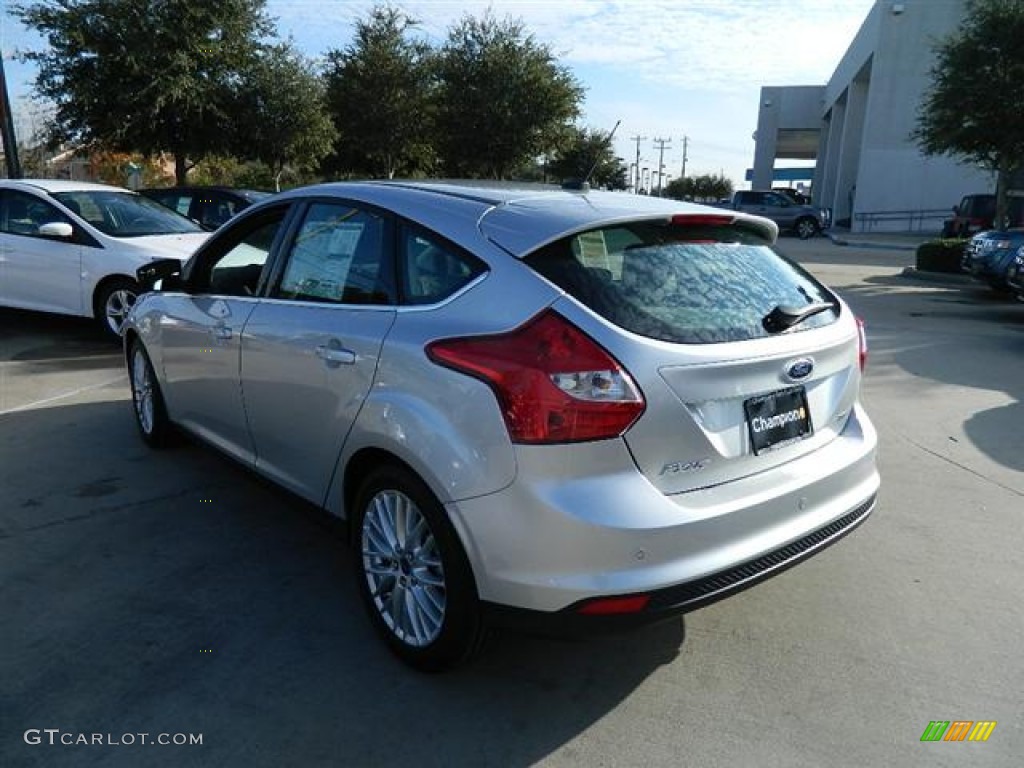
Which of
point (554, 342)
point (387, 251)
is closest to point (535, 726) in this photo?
point (554, 342)

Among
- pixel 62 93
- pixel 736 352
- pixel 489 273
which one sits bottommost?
pixel 736 352

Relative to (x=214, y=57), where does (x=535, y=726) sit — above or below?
below

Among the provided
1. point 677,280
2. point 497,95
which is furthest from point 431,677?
point 497,95

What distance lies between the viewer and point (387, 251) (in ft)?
10.2

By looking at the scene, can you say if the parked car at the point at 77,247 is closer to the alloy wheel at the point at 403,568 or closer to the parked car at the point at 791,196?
the alloy wheel at the point at 403,568

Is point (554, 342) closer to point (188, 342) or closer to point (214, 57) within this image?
point (188, 342)

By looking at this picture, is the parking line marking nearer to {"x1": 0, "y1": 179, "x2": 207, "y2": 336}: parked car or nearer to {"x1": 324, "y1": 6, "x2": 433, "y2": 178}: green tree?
{"x1": 0, "y1": 179, "x2": 207, "y2": 336}: parked car

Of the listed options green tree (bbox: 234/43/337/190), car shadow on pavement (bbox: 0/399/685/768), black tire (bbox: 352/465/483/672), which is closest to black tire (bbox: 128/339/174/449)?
car shadow on pavement (bbox: 0/399/685/768)

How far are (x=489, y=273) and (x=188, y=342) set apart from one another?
2.36m

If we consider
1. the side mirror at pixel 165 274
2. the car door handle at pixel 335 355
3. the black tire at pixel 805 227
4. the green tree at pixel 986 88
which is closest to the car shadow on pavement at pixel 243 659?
the car door handle at pixel 335 355

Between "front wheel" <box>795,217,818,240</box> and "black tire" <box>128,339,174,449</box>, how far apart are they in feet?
106

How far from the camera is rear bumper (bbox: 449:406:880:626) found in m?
2.41

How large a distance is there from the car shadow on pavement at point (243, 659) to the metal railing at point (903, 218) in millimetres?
39120

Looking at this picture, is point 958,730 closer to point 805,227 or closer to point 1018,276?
point 1018,276
